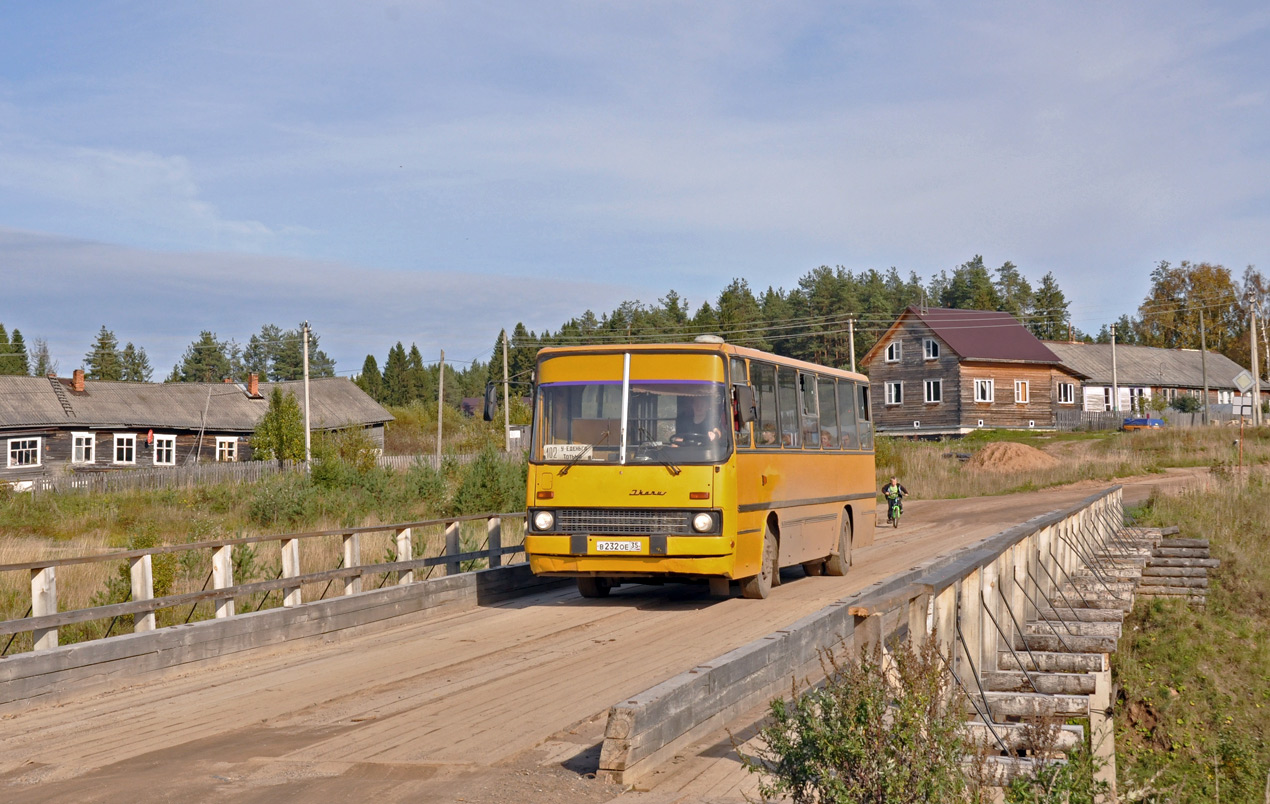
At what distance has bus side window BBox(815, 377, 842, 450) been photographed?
1845 cm

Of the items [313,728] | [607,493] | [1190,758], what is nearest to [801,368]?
[607,493]

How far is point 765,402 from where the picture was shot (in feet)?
52.3

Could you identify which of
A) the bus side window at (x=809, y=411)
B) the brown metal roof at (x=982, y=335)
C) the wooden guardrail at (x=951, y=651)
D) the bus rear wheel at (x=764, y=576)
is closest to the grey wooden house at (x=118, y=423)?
the brown metal roof at (x=982, y=335)

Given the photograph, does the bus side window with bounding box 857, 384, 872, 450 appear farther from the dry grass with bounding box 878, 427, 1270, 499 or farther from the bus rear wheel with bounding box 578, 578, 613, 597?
the dry grass with bounding box 878, 427, 1270, 499

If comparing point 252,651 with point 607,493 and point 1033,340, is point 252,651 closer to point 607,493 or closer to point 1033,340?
point 607,493

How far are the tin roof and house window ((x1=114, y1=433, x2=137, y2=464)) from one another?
194 ft

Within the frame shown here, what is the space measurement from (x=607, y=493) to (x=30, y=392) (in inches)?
2409

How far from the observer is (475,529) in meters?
28.5

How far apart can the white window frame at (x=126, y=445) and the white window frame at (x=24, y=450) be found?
438 centimetres

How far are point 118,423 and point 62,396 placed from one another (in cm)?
341

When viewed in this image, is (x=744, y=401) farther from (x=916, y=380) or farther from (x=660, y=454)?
(x=916, y=380)

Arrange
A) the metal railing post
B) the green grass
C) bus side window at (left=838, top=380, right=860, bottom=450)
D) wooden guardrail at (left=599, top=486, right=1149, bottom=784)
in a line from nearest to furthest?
1. wooden guardrail at (left=599, top=486, right=1149, bottom=784)
2. the metal railing post
3. the green grass
4. bus side window at (left=838, top=380, right=860, bottom=450)

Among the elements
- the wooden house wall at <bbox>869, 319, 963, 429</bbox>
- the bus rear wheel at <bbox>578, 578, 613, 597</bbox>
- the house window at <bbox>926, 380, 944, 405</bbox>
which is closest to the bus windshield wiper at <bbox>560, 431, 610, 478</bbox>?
the bus rear wheel at <bbox>578, 578, 613, 597</bbox>

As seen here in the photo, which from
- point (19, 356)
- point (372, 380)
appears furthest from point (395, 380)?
point (19, 356)
